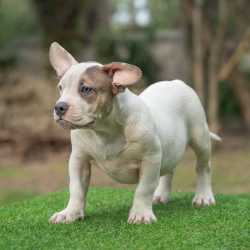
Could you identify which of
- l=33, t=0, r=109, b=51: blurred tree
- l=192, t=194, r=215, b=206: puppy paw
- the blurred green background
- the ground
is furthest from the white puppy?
l=33, t=0, r=109, b=51: blurred tree

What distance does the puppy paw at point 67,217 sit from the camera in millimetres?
4992

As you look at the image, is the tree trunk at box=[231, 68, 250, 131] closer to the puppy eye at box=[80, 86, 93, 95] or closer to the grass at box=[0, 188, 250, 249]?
the grass at box=[0, 188, 250, 249]

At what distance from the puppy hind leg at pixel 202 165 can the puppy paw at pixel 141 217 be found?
3.57 feet

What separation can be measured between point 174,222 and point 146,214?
8.5 inches

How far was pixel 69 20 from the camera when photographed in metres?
18.2

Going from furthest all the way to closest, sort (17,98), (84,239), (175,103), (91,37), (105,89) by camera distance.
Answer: (91,37) → (17,98) → (175,103) → (105,89) → (84,239)

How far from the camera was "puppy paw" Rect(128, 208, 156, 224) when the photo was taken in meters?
4.91

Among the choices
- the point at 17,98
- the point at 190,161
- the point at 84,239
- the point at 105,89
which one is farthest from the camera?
the point at 17,98

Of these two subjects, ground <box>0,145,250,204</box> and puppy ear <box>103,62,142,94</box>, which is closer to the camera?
puppy ear <box>103,62,142,94</box>

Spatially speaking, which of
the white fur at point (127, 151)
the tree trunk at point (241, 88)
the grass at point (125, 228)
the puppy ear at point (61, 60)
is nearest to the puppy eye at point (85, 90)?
the white fur at point (127, 151)

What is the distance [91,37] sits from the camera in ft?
58.4

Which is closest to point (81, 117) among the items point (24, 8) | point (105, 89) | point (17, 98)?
point (105, 89)

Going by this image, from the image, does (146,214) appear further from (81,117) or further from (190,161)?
(190,161)

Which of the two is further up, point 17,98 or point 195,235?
point 195,235
